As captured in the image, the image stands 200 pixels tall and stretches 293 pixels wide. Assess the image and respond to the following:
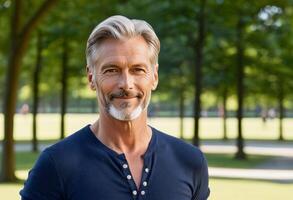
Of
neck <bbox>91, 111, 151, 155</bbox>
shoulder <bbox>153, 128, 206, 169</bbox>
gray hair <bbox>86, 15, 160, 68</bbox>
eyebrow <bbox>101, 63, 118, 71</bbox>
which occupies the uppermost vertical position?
gray hair <bbox>86, 15, 160, 68</bbox>

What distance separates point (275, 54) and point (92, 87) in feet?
72.5

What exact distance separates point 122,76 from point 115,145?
0.24m

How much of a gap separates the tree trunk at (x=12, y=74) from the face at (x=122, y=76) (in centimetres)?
1377

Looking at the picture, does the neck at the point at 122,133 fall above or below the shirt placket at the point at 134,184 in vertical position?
above

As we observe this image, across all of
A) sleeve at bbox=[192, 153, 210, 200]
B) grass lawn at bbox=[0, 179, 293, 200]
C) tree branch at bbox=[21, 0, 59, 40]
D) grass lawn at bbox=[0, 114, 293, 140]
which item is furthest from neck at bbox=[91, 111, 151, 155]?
grass lawn at bbox=[0, 114, 293, 140]

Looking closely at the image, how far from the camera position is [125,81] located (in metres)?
2.12

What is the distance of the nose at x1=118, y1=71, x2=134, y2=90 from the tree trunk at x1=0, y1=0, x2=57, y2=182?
13800mm

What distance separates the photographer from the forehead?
213 cm

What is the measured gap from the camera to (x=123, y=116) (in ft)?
6.97

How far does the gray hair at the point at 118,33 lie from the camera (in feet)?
6.94

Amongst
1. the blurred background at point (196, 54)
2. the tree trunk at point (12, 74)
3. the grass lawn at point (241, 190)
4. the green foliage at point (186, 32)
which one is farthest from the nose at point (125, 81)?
the green foliage at point (186, 32)

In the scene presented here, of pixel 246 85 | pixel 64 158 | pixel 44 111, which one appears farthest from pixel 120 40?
pixel 44 111

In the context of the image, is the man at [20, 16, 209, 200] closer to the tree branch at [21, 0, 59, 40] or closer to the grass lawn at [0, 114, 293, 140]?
the tree branch at [21, 0, 59, 40]

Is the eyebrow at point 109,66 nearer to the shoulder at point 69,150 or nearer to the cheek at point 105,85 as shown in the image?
the cheek at point 105,85
